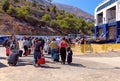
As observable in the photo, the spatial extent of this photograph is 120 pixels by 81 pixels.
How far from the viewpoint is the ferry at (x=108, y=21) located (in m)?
54.3

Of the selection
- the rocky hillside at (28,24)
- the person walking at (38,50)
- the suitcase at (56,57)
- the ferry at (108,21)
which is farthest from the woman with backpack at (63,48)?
the rocky hillside at (28,24)

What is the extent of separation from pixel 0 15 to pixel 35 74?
85.7 metres

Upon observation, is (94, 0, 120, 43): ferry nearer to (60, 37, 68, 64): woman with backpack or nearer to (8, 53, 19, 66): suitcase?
(60, 37, 68, 64): woman with backpack

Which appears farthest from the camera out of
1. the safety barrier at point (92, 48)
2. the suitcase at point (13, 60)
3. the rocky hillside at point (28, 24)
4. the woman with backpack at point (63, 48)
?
the rocky hillside at point (28, 24)

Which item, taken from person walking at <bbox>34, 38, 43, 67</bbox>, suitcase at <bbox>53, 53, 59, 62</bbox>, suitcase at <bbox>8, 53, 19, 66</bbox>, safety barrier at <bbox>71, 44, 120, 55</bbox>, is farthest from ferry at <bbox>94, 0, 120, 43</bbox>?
suitcase at <bbox>8, 53, 19, 66</bbox>

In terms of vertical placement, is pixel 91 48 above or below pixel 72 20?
below

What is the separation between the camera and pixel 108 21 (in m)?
60.8

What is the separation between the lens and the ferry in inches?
2137

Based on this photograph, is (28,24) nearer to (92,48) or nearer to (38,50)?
(92,48)

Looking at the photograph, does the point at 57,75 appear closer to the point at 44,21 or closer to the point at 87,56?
the point at 87,56

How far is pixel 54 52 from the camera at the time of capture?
20.2 metres

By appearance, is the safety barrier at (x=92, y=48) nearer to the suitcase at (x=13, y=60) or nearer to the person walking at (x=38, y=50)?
the person walking at (x=38, y=50)

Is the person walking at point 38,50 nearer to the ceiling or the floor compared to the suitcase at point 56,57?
nearer to the ceiling

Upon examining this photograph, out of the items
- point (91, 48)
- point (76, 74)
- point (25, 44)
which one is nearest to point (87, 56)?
point (91, 48)
